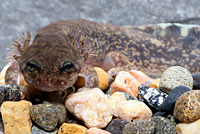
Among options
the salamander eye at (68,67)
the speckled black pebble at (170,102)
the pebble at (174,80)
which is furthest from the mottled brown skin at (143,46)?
the speckled black pebble at (170,102)

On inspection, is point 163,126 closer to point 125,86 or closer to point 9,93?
point 125,86

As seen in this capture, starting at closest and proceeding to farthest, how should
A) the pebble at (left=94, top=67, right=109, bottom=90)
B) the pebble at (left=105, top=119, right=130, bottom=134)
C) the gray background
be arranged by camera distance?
the pebble at (left=105, top=119, right=130, bottom=134) → the pebble at (left=94, top=67, right=109, bottom=90) → the gray background

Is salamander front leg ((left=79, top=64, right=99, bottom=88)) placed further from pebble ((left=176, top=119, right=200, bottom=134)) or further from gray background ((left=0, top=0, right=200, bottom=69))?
gray background ((left=0, top=0, right=200, bottom=69))

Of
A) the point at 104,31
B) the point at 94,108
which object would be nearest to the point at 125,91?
the point at 94,108

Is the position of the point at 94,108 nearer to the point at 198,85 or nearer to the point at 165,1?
the point at 198,85

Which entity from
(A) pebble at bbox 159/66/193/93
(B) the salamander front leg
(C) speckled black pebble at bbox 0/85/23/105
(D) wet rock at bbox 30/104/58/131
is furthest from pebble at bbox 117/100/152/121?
(C) speckled black pebble at bbox 0/85/23/105

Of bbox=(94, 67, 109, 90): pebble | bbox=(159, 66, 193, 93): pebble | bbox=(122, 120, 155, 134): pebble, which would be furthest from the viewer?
bbox=(94, 67, 109, 90): pebble

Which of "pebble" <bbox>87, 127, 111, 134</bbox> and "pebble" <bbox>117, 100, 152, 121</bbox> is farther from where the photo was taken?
"pebble" <bbox>117, 100, 152, 121</bbox>

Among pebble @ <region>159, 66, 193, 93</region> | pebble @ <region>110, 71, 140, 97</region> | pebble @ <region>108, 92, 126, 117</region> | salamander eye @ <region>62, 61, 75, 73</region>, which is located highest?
salamander eye @ <region>62, 61, 75, 73</region>
